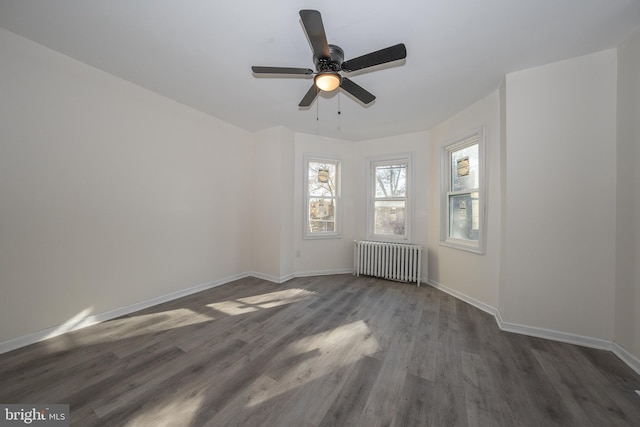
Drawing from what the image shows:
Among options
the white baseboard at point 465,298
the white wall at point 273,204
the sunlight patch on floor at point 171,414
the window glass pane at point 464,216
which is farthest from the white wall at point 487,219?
the sunlight patch on floor at point 171,414

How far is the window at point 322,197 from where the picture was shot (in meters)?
4.29

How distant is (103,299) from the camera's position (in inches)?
94.9

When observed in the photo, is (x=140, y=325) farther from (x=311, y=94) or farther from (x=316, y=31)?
(x=316, y=31)

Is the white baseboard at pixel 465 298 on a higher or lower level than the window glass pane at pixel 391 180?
lower

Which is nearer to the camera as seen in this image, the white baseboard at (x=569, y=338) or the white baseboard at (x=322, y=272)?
the white baseboard at (x=569, y=338)

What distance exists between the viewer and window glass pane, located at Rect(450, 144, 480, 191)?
10.2 ft

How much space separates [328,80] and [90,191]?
2.61 metres

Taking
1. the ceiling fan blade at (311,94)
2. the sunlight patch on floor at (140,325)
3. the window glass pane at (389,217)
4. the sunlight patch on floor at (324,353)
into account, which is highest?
the ceiling fan blade at (311,94)

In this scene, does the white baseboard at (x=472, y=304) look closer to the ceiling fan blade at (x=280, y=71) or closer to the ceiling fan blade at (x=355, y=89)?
the ceiling fan blade at (x=355, y=89)

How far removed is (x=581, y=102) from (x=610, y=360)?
2248 millimetres

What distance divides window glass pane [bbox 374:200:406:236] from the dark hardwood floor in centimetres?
185

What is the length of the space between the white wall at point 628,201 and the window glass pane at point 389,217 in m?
2.47

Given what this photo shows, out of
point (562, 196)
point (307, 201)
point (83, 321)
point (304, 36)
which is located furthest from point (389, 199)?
point (83, 321)

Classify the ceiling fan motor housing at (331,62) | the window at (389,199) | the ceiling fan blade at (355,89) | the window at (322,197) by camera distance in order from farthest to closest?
the window at (322,197) < the window at (389,199) < the ceiling fan blade at (355,89) < the ceiling fan motor housing at (331,62)
